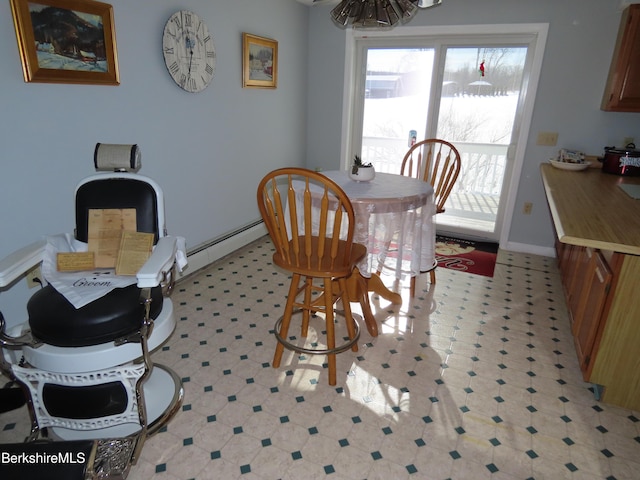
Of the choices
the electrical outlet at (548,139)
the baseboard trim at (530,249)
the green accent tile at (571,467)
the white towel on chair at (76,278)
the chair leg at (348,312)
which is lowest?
the green accent tile at (571,467)

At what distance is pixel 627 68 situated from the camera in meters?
2.97

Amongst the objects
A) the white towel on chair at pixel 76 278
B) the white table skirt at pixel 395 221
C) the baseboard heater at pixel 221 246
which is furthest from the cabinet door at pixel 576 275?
the baseboard heater at pixel 221 246

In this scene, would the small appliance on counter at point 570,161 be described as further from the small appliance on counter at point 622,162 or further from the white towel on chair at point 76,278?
the white towel on chair at point 76,278

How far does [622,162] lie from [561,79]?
91 cm

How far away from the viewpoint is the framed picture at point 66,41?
1889mm

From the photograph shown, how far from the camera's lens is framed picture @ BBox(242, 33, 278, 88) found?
134 inches

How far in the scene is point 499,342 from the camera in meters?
2.48

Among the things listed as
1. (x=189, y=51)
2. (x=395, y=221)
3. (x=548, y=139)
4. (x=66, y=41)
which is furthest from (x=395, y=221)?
(x=548, y=139)

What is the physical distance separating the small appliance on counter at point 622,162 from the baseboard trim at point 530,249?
94 centimetres

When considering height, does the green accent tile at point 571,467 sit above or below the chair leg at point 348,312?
below

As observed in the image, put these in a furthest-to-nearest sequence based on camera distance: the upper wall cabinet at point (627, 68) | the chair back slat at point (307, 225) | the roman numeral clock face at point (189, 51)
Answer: the upper wall cabinet at point (627, 68) < the roman numeral clock face at point (189, 51) < the chair back slat at point (307, 225)

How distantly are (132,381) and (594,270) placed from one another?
87.3 inches

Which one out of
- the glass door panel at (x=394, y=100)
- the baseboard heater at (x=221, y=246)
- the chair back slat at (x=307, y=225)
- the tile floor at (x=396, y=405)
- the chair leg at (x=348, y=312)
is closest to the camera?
the tile floor at (x=396, y=405)

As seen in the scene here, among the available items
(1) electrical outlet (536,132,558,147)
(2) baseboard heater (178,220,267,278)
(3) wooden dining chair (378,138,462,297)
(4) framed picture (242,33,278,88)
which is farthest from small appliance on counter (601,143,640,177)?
(2) baseboard heater (178,220,267,278)
